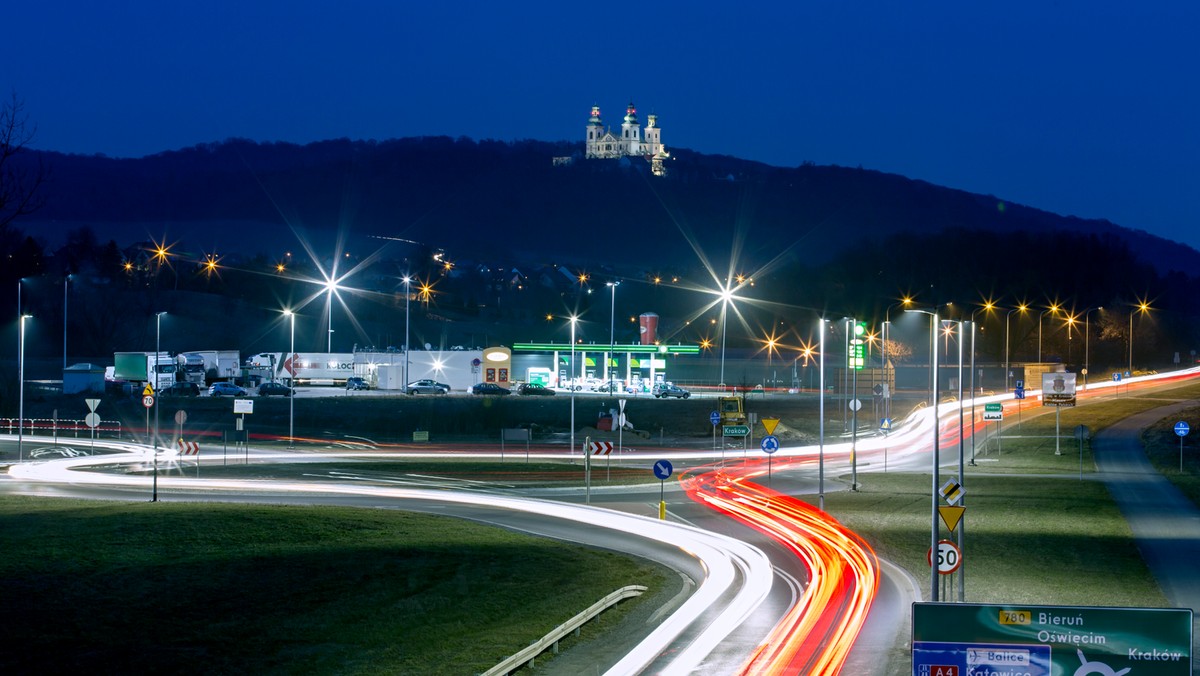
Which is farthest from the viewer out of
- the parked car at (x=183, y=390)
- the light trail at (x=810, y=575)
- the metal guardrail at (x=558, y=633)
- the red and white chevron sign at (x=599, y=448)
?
the parked car at (x=183, y=390)

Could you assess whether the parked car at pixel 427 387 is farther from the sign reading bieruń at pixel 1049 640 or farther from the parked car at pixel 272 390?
the sign reading bieruń at pixel 1049 640

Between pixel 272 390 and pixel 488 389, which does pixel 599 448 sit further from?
pixel 272 390

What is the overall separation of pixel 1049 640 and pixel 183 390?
93.3 meters

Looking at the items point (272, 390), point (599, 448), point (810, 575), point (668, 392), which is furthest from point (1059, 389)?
point (272, 390)

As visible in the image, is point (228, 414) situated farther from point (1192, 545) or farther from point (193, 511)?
point (1192, 545)

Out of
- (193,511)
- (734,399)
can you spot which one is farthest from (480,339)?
(193,511)

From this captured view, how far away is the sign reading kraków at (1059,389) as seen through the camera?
66.5 m

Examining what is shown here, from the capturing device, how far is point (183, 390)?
313ft

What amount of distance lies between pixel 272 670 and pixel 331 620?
12.2 feet

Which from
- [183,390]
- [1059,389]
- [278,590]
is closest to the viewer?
[278,590]

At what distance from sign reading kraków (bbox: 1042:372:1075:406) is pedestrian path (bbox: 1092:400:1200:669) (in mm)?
3855

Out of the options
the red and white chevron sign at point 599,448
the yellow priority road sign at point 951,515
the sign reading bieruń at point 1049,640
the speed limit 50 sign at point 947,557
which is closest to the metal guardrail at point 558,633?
the speed limit 50 sign at point 947,557

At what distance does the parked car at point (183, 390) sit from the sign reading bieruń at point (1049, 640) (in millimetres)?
90734

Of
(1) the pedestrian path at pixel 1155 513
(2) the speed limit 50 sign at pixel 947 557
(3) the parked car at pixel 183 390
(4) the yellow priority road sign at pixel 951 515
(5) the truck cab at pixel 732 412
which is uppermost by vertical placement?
A: (3) the parked car at pixel 183 390
